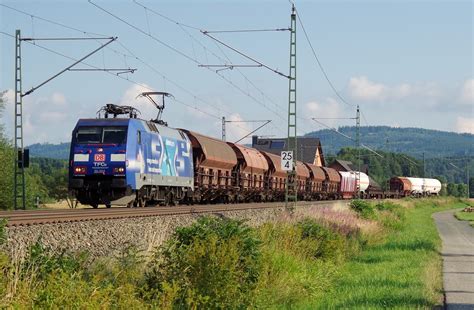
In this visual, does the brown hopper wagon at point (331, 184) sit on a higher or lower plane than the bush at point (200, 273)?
lower

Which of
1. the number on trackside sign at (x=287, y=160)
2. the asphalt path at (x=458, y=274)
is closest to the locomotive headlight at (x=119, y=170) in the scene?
the number on trackside sign at (x=287, y=160)

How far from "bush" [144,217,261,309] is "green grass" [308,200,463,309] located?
7.24 ft

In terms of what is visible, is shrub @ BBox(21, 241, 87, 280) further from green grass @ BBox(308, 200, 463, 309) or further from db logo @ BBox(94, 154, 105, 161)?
db logo @ BBox(94, 154, 105, 161)

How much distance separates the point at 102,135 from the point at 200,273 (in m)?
18.6

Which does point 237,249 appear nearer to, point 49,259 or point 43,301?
point 49,259

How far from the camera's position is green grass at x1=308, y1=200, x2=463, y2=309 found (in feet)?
47.1

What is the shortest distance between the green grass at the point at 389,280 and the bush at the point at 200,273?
221cm

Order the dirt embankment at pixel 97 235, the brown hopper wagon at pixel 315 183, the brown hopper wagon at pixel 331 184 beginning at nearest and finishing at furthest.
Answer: the dirt embankment at pixel 97 235 → the brown hopper wagon at pixel 315 183 → the brown hopper wagon at pixel 331 184

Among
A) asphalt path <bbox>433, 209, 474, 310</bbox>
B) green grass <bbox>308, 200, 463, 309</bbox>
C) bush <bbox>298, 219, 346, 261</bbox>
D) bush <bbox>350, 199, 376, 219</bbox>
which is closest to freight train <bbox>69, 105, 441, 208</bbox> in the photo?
bush <bbox>350, 199, 376, 219</bbox>

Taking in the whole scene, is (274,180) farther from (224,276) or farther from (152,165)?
(224,276)

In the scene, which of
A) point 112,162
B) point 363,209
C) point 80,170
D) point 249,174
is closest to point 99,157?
point 112,162

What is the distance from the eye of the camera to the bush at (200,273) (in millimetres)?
10953

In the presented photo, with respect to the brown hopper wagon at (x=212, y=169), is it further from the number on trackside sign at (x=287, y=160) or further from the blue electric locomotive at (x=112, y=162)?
the number on trackside sign at (x=287, y=160)

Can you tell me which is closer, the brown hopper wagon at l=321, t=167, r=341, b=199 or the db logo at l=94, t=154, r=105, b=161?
the db logo at l=94, t=154, r=105, b=161
